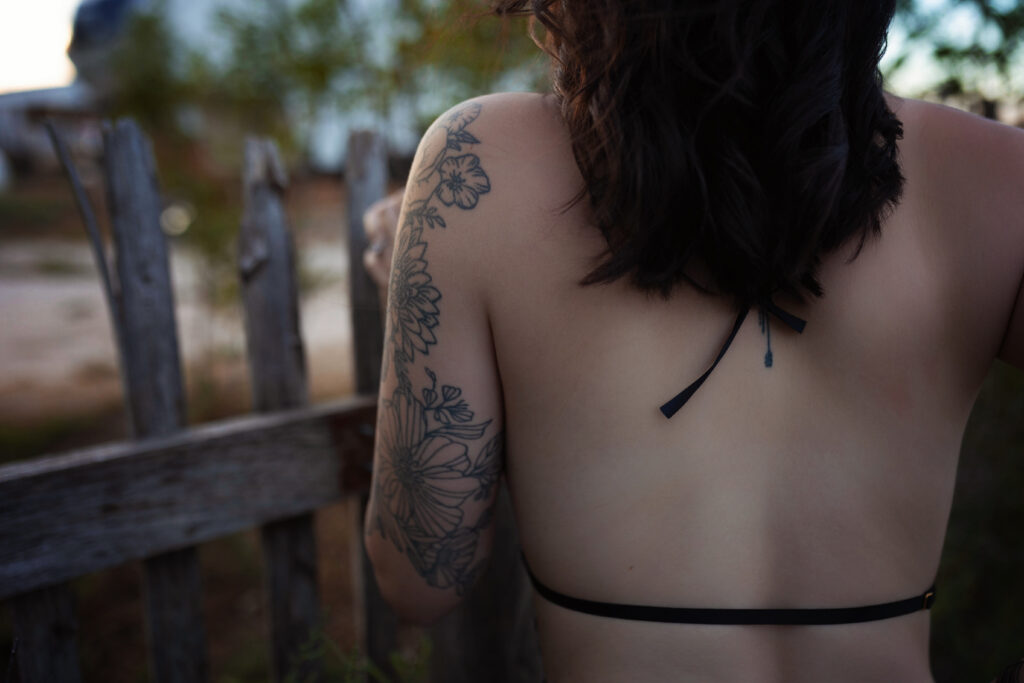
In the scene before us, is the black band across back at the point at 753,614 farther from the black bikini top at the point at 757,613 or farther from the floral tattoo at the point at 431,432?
the floral tattoo at the point at 431,432

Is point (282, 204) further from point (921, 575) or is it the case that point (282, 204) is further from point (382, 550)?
point (921, 575)

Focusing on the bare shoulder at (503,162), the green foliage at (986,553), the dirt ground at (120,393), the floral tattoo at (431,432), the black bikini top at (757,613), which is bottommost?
the dirt ground at (120,393)

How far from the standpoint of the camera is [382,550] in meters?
1.21

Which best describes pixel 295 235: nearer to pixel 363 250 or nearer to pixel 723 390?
pixel 363 250

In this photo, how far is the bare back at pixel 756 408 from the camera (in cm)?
91

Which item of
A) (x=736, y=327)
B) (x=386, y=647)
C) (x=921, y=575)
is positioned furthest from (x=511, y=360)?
(x=386, y=647)

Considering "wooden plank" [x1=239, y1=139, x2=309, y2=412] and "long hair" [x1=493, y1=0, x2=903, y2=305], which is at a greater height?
"long hair" [x1=493, y1=0, x2=903, y2=305]

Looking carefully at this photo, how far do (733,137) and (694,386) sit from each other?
0.34 meters

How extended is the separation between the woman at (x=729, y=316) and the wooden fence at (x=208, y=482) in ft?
2.52

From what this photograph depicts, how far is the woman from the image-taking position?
86cm

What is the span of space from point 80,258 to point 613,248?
1072cm

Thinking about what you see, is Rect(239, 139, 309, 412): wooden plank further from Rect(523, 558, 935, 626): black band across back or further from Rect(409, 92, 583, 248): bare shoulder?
Rect(523, 558, 935, 626): black band across back

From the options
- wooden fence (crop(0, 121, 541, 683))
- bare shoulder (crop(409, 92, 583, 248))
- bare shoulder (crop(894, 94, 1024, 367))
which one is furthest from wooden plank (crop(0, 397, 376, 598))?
bare shoulder (crop(894, 94, 1024, 367))

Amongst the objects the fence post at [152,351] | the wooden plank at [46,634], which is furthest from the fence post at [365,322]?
the wooden plank at [46,634]
